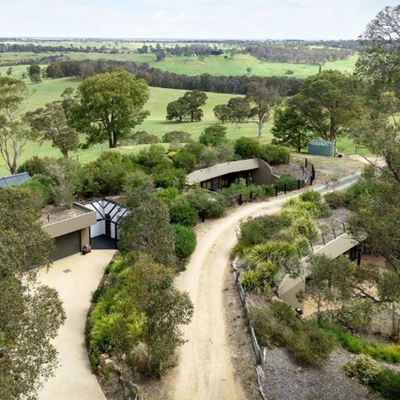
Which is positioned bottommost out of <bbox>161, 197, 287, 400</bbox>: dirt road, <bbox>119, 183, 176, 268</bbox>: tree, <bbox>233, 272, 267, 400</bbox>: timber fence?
<bbox>161, 197, 287, 400</bbox>: dirt road

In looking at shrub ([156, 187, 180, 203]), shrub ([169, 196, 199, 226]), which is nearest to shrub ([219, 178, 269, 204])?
shrub ([156, 187, 180, 203])

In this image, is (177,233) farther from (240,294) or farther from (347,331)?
(347,331)

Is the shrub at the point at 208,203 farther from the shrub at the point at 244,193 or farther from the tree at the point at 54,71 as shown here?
the tree at the point at 54,71

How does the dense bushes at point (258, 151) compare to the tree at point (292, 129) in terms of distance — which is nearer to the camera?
the dense bushes at point (258, 151)

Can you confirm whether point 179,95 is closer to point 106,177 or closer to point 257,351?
point 106,177

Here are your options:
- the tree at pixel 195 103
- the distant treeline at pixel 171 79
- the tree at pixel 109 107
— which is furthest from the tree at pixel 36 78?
the tree at pixel 109 107

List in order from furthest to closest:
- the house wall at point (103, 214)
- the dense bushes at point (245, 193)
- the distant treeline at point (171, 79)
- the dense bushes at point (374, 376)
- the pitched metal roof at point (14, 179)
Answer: the distant treeline at point (171, 79) < the dense bushes at point (245, 193) < the pitched metal roof at point (14, 179) < the house wall at point (103, 214) < the dense bushes at point (374, 376)

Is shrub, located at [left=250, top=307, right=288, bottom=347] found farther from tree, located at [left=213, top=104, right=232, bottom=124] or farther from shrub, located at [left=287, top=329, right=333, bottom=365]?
tree, located at [left=213, top=104, right=232, bottom=124]
